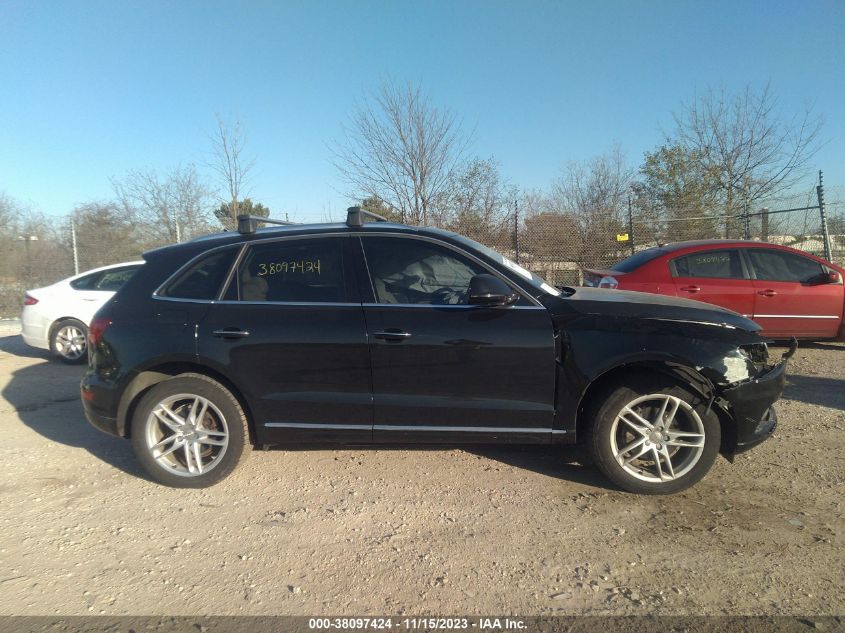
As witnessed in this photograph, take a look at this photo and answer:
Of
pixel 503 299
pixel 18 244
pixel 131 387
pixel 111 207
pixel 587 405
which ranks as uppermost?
pixel 111 207

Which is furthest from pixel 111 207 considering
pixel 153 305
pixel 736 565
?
pixel 736 565

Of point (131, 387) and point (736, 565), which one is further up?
point (131, 387)

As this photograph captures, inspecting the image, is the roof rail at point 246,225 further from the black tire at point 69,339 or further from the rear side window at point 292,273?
the black tire at point 69,339

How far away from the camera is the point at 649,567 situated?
273 cm

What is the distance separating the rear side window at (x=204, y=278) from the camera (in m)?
3.73

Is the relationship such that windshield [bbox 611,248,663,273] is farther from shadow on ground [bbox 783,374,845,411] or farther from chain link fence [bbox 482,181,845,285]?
chain link fence [bbox 482,181,845,285]

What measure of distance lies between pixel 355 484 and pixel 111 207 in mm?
13927

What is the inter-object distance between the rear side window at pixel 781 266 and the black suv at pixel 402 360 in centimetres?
403

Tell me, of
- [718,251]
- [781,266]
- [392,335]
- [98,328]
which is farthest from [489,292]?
[781,266]

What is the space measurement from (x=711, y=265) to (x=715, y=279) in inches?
7.8

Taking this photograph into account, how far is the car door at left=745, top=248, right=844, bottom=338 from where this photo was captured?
6898 millimetres

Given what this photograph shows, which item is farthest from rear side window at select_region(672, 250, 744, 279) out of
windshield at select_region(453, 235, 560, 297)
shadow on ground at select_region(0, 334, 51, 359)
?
shadow on ground at select_region(0, 334, 51, 359)

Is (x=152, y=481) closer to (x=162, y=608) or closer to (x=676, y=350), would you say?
(x=162, y=608)

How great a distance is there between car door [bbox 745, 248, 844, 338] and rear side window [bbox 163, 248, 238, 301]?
21.6 ft
